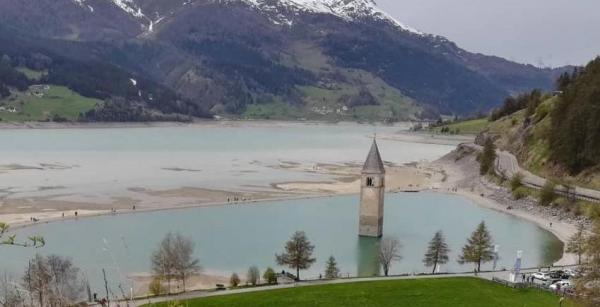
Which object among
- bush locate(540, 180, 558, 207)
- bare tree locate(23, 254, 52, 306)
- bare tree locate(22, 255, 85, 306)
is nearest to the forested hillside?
bush locate(540, 180, 558, 207)

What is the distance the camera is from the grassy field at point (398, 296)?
30562 millimetres

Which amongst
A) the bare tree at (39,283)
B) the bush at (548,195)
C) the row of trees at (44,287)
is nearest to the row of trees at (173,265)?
the row of trees at (44,287)

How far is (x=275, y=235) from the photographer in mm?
57125

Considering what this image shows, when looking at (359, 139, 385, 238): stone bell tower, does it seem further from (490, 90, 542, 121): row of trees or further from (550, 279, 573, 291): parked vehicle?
(490, 90, 542, 121): row of trees

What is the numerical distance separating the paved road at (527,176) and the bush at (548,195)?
2.12 feet

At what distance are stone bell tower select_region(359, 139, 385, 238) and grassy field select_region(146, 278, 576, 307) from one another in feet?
69.3

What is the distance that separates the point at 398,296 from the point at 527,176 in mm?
58652

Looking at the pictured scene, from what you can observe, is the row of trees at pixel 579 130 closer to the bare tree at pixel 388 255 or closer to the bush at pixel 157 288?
the bare tree at pixel 388 255

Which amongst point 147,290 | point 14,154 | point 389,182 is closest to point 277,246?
point 147,290

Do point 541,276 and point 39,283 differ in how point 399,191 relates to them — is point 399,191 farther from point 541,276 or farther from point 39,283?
point 39,283

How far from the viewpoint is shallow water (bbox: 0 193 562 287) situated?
46719mm

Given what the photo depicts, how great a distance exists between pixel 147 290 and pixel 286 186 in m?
54.4

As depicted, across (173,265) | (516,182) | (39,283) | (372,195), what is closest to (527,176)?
(516,182)

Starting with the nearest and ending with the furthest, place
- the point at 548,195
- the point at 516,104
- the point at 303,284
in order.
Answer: the point at 303,284, the point at 548,195, the point at 516,104
